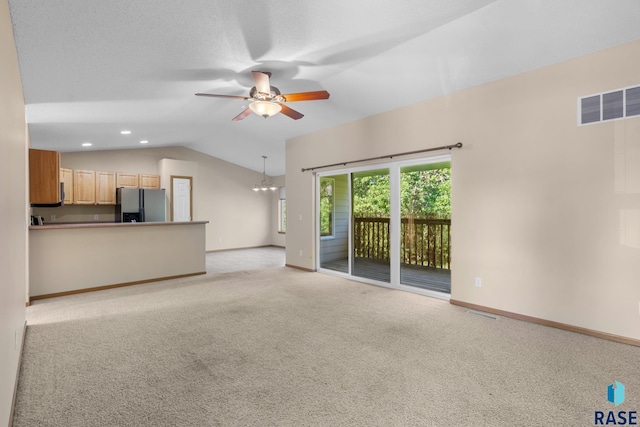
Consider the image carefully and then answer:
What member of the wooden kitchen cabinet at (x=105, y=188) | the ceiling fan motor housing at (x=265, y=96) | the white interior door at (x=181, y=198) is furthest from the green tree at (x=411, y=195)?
the wooden kitchen cabinet at (x=105, y=188)

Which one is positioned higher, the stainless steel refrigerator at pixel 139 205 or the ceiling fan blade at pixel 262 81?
the ceiling fan blade at pixel 262 81

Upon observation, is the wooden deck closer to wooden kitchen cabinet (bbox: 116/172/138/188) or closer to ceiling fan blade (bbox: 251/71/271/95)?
ceiling fan blade (bbox: 251/71/271/95)

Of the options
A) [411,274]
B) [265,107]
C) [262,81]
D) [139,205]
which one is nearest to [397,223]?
[411,274]

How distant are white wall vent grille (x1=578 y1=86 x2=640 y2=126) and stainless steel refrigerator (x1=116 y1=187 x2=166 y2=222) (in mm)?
7951

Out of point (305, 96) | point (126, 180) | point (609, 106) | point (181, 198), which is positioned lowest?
point (181, 198)

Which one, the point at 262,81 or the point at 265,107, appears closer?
the point at 262,81

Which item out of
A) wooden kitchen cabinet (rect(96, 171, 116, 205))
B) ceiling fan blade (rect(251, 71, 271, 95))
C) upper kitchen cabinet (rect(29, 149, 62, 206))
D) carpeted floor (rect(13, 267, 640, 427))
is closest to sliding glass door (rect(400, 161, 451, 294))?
carpeted floor (rect(13, 267, 640, 427))

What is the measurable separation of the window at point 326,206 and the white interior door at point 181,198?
4.37 metres

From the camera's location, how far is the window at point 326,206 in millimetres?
6078

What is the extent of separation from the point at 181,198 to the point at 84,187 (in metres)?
2.15

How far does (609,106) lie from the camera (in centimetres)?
298

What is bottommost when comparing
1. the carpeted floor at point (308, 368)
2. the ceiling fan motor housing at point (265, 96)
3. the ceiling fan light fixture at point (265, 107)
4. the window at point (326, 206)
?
the carpeted floor at point (308, 368)

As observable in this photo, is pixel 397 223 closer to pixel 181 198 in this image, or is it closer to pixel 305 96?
pixel 305 96

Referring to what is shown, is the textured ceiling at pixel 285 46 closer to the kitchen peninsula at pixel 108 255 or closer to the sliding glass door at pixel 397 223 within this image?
the sliding glass door at pixel 397 223
